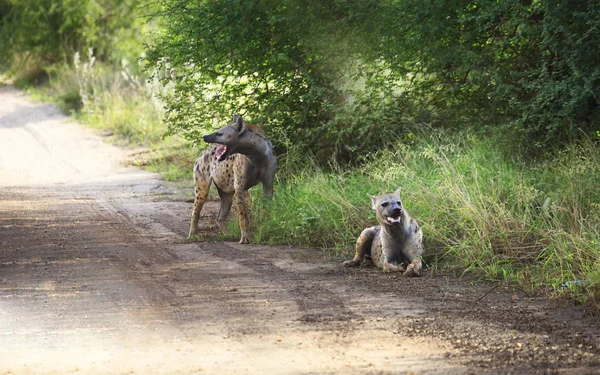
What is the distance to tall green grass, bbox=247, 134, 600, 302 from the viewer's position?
923cm

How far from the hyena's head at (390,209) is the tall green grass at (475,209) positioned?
584 mm

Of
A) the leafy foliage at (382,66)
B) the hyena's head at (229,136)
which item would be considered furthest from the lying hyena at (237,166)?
the leafy foliage at (382,66)

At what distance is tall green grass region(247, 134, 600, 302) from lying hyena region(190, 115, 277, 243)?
1.14ft

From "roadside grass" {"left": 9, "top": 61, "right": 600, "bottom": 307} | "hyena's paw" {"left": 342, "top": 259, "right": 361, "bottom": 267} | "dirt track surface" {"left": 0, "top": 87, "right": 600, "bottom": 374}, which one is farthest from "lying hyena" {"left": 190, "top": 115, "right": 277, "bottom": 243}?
"hyena's paw" {"left": 342, "top": 259, "right": 361, "bottom": 267}

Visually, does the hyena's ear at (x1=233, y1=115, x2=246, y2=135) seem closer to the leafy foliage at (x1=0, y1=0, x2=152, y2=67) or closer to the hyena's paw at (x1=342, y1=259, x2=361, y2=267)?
the hyena's paw at (x1=342, y1=259, x2=361, y2=267)

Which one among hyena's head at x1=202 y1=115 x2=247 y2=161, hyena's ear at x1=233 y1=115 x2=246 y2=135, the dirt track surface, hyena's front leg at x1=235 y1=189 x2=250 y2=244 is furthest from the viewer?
hyena's ear at x1=233 y1=115 x2=246 y2=135

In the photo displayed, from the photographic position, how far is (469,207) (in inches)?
393

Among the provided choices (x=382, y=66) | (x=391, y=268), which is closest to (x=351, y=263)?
(x=391, y=268)

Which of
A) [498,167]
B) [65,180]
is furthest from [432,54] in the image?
[65,180]

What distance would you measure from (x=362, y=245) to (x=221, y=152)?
2.61 metres

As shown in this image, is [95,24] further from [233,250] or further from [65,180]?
[233,250]

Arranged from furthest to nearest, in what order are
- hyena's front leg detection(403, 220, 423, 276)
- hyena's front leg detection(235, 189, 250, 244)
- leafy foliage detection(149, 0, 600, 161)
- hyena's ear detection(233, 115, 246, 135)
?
hyena's ear detection(233, 115, 246, 135), hyena's front leg detection(235, 189, 250, 244), leafy foliage detection(149, 0, 600, 161), hyena's front leg detection(403, 220, 423, 276)

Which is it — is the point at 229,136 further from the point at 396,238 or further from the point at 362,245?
the point at 396,238

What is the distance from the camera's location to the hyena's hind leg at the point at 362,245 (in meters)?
10.4
